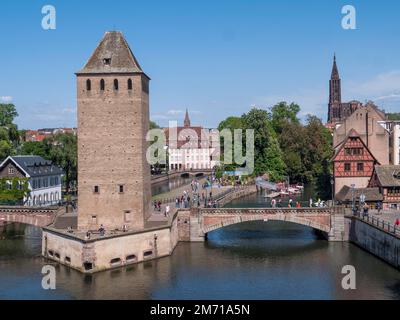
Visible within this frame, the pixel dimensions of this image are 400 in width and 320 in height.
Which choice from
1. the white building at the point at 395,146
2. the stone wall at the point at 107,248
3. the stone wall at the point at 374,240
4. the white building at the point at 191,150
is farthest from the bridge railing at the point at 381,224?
the white building at the point at 191,150

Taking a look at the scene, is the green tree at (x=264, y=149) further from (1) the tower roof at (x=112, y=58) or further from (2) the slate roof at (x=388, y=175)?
(1) the tower roof at (x=112, y=58)

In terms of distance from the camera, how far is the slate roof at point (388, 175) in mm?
59031

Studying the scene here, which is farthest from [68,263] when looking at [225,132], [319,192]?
[225,132]

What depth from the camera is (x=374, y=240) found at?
1789 inches

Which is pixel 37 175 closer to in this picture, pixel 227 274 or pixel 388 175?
pixel 227 274

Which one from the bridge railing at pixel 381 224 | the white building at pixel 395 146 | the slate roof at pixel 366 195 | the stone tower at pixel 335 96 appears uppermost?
the stone tower at pixel 335 96

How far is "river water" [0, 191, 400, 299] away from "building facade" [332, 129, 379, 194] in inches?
601

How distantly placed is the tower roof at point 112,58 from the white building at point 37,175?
30123mm

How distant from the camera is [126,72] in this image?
155ft

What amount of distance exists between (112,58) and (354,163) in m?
33.3

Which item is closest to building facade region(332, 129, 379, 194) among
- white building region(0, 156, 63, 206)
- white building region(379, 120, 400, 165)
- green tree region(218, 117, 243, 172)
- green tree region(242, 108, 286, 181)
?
white building region(379, 120, 400, 165)

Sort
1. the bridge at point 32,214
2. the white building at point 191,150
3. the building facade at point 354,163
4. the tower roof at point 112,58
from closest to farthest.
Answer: the tower roof at point 112,58
the bridge at point 32,214
the building facade at point 354,163
the white building at point 191,150

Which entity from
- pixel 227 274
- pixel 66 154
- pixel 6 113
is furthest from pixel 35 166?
pixel 227 274
